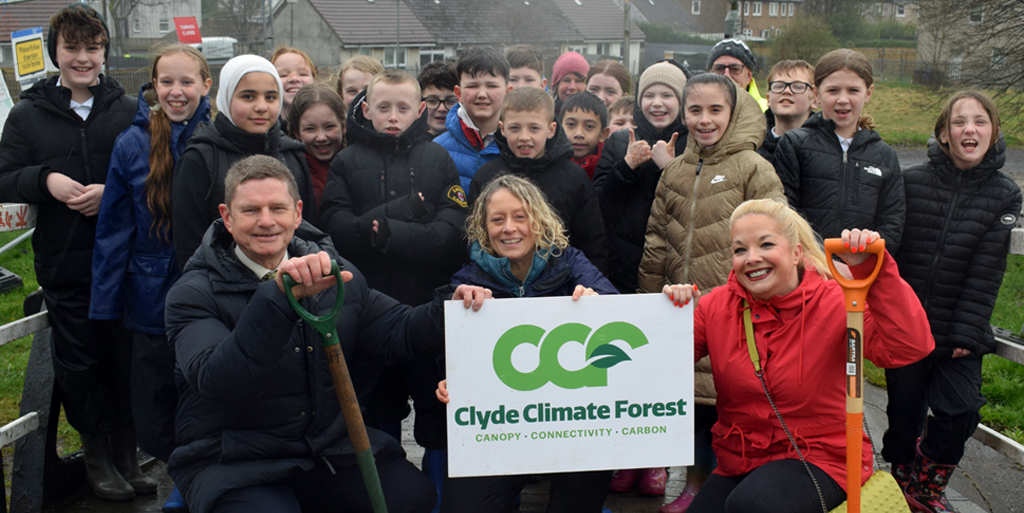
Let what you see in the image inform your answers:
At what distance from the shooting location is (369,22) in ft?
142

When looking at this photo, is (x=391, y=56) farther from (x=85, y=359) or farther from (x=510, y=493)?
(x=510, y=493)

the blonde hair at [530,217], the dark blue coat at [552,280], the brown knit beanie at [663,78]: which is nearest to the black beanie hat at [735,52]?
the brown knit beanie at [663,78]

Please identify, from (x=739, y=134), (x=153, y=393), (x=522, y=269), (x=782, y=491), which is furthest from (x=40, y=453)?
(x=739, y=134)

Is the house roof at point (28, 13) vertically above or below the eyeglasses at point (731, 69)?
above

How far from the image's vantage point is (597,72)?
21.9 ft

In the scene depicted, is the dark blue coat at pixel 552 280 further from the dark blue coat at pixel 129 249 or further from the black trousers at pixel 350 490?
the dark blue coat at pixel 129 249

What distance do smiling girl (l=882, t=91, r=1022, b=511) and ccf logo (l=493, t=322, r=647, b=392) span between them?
5.88 feet

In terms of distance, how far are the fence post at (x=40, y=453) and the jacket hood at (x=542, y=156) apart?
2615 millimetres

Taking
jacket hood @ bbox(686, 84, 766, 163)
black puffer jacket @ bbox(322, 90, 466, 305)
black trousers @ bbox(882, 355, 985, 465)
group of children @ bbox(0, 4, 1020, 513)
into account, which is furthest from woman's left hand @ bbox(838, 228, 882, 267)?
black puffer jacket @ bbox(322, 90, 466, 305)

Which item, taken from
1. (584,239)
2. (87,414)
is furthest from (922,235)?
(87,414)

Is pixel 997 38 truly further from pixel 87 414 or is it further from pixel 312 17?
pixel 312 17

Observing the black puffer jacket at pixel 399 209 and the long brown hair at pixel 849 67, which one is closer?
the black puffer jacket at pixel 399 209

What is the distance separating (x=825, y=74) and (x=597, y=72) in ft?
8.73

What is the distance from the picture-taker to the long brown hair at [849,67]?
13.7ft
